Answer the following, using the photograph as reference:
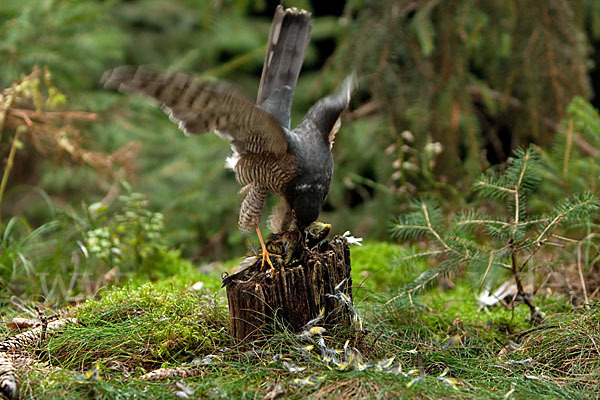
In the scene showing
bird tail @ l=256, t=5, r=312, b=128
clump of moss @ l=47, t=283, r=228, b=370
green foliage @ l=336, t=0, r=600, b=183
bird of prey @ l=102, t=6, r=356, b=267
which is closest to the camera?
bird of prey @ l=102, t=6, r=356, b=267

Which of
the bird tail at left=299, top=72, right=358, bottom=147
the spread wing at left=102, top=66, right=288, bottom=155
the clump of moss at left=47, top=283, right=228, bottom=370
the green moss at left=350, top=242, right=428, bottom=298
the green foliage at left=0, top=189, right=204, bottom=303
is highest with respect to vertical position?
the spread wing at left=102, top=66, right=288, bottom=155

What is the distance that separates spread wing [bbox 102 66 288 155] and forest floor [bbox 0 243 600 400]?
806 mm

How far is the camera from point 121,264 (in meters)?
3.86

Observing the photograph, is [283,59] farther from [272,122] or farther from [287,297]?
[287,297]

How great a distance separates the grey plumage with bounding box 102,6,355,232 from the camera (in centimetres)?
215

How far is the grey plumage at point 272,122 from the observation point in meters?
2.15

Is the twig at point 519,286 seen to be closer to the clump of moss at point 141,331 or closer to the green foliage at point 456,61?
the clump of moss at point 141,331

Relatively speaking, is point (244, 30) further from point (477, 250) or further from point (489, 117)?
point (477, 250)

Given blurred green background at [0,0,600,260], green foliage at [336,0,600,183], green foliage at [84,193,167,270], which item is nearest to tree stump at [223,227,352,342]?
green foliage at [84,193,167,270]

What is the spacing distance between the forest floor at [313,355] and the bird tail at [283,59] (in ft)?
3.49

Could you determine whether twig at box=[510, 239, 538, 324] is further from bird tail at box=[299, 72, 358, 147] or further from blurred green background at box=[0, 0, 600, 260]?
blurred green background at box=[0, 0, 600, 260]

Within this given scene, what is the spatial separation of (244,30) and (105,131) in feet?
Result: 7.78

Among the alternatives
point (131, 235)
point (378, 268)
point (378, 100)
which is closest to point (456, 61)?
point (378, 100)

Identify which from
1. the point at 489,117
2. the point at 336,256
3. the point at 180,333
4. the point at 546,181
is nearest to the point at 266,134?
the point at 336,256
